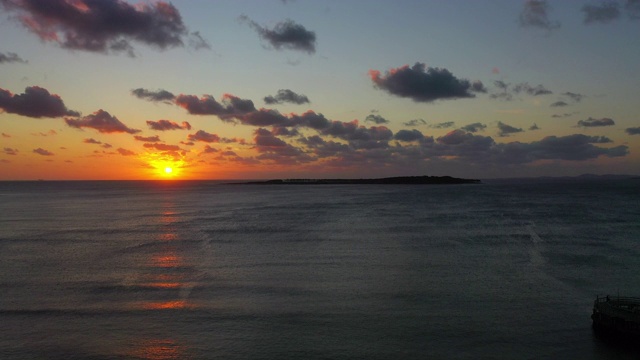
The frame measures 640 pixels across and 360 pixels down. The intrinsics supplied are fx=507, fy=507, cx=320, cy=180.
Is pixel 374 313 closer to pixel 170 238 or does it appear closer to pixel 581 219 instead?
pixel 170 238

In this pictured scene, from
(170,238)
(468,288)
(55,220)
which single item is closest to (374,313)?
(468,288)

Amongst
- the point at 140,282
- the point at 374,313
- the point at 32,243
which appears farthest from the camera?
the point at 32,243

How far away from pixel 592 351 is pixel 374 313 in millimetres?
14342

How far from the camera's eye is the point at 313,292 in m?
43.4

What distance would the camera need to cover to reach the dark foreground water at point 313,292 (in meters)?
31.8

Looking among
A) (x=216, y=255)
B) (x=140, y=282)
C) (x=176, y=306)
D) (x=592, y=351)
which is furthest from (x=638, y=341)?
(x=216, y=255)

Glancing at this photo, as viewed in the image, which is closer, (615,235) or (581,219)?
(615,235)

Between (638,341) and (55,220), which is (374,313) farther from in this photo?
(55,220)

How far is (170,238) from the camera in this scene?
3078 inches

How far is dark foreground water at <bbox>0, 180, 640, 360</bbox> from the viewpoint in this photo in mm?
31766

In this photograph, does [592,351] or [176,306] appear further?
[176,306]

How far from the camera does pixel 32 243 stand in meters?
72.4

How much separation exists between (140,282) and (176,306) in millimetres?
9740

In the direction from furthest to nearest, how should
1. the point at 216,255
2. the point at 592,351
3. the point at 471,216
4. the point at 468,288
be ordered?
the point at 471,216 → the point at 216,255 → the point at 468,288 → the point at 592,351
